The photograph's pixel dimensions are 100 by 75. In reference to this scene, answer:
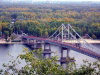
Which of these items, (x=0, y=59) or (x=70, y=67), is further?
(x=0, y=59)

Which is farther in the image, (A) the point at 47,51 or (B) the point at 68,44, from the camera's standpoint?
(A) the point at 47,51

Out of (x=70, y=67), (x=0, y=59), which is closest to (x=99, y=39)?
(x=0, y=59)

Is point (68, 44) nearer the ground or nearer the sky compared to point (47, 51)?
nearer the sky

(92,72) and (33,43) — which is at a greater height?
(92,72)

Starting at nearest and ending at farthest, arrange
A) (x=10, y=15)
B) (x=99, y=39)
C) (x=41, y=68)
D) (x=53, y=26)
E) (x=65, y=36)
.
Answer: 1. (x=41, y=68)
2. (x=65, y=36)
3. (x=99, y=39)
4. (x=53, y=26)
5. (x=10, y=15)

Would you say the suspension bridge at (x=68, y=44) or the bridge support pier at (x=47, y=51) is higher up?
the suspension bridge at (x=68, y=44)

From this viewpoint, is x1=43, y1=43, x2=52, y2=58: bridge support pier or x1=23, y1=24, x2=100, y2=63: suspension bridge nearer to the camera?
x1=23, y1=24, x2=100, y2=63: suspension bridge

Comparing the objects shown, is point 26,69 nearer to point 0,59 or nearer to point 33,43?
point 0,59

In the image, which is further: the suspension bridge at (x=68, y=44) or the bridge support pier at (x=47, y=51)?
the bridge support pier at (x=47, y=51)

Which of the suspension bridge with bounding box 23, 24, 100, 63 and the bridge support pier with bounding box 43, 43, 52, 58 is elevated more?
the suspension bridge with bounding box 23, 24, 100, 63

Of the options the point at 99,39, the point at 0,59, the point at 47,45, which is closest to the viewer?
the point at 0,59
